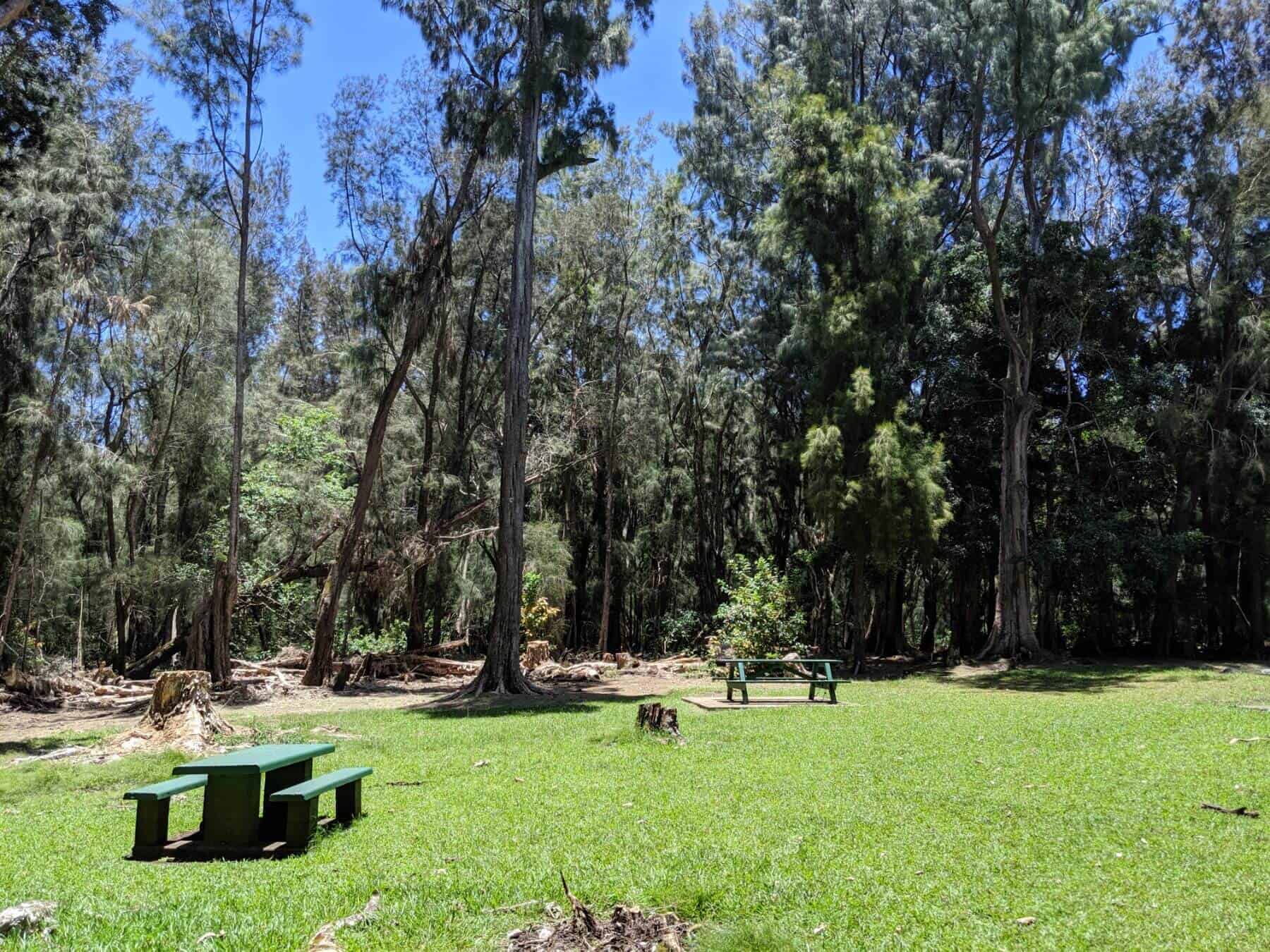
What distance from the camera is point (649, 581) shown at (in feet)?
98.1

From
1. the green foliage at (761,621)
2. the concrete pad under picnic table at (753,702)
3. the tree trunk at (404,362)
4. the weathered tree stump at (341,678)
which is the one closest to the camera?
the concrete pad under picnic table at (753,702)

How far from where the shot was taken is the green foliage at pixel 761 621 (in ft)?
63.2

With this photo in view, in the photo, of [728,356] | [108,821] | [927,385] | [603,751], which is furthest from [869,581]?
[108,821]

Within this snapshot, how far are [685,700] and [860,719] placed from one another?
141 inches

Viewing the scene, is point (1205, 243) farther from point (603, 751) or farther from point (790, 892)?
point (790, 892)

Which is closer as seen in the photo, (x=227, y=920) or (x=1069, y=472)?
(x=227, y=920)

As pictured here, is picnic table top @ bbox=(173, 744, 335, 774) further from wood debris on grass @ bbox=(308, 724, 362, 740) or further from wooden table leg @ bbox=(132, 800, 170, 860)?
wood debris on grass @ bbox=(308, 724, 362, 740)

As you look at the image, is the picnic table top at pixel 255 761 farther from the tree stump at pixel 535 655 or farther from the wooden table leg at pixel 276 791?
the tree stump at pixel 535 655

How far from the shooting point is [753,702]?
1242 cm

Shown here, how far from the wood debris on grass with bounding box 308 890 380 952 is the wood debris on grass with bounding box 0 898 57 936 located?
42.6 inches

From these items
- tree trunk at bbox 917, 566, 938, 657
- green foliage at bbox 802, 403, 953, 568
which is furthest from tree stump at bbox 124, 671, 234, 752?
tree trunk at bbox 917, 566, 938, 657

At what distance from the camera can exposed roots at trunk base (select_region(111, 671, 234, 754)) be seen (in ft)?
28.3

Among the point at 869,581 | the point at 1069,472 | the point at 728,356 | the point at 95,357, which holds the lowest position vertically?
the point at 869,581

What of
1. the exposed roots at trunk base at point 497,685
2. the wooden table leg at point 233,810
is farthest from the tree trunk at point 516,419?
the wooden table leg at point 233,810
